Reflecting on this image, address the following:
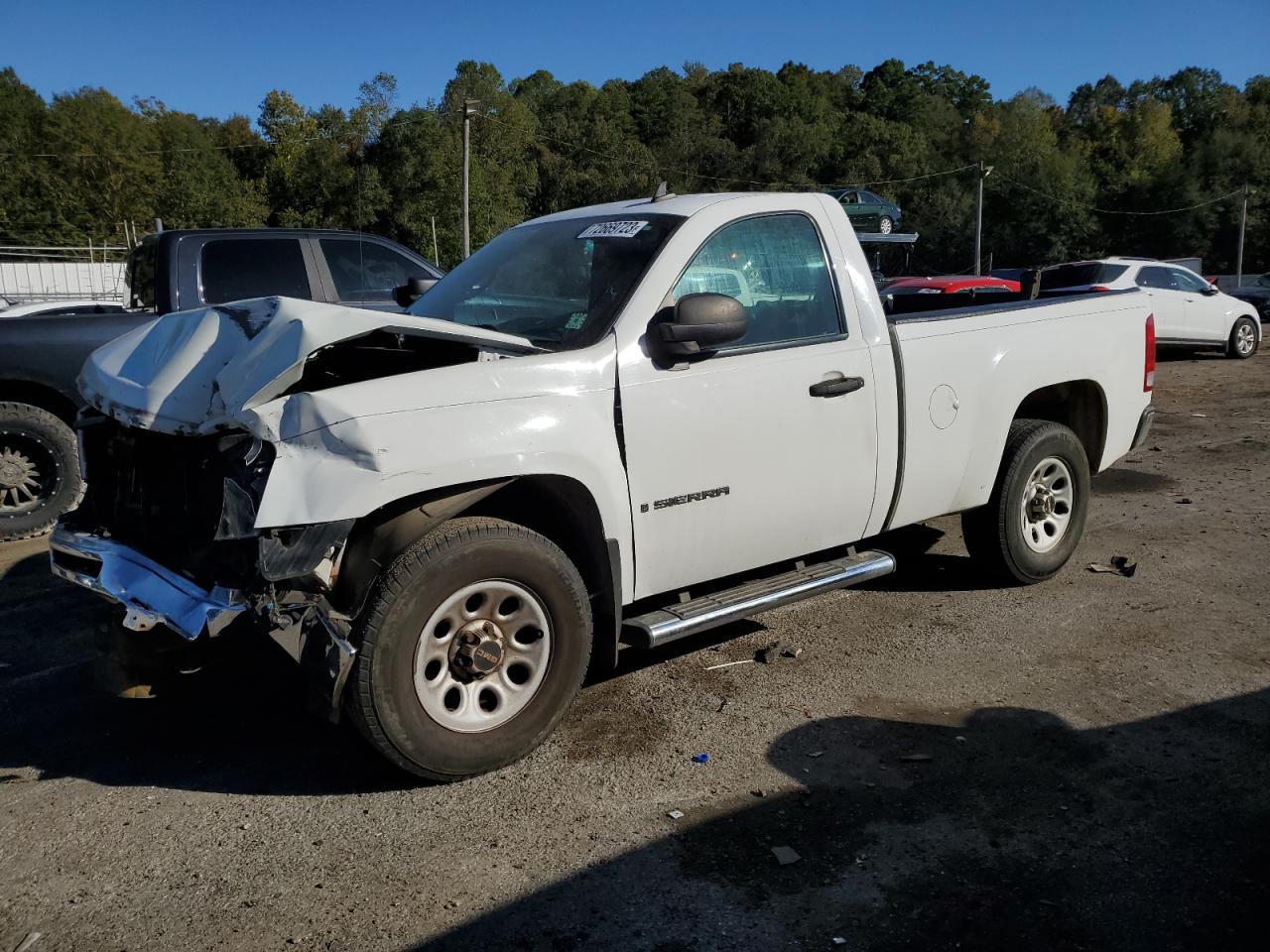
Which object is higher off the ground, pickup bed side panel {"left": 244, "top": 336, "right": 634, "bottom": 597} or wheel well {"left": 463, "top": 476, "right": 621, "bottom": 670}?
pickup bed side panel {"left": 244, "top": 336, "right": 634, "bottom": 597}

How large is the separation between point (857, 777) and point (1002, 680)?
1175 mm

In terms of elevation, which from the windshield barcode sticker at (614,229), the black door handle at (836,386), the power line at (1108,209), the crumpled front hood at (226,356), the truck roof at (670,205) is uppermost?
the power line at (1108,209)

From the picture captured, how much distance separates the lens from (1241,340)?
58.3ft

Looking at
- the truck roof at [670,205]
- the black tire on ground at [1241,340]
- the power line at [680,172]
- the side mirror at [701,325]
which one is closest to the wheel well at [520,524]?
the side mirror at [701,325]

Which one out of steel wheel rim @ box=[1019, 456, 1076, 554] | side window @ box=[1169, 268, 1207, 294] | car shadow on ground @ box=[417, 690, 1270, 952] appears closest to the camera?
car shadow on ground @ box=[417, 690, 1270, 952]

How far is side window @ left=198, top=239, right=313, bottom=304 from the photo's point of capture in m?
7.73

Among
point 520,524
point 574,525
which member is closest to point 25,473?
point 520,524

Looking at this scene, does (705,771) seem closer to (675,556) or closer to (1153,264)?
(675,556)

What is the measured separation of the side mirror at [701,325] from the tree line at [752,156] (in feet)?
61.6

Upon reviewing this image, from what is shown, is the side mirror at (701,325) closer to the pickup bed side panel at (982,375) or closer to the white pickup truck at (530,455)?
the white pickup truck at (530,455)

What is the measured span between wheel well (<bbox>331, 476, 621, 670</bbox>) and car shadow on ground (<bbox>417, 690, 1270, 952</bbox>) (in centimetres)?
81

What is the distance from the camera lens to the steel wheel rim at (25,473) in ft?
23.4

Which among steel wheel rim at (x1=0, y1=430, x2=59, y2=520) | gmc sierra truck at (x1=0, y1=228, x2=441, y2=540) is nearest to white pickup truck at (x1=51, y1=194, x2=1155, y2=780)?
gmc sierra truck at (x1=0, y1=228, x2=441, y2=540)

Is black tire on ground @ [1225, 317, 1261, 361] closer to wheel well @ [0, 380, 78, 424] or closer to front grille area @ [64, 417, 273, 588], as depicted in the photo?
wheel well @ [0, 380, 78, 424]
